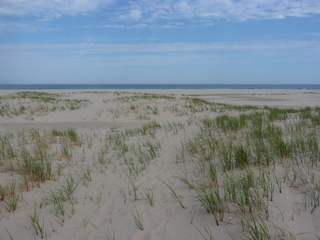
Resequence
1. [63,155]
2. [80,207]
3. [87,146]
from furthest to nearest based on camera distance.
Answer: [87,146], [63,155], [80,207]

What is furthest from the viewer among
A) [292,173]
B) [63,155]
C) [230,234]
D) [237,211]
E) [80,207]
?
[63,155]

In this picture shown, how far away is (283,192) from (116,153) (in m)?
4.44

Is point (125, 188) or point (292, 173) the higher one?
point (292, 173)

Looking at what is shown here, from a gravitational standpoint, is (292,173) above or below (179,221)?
above

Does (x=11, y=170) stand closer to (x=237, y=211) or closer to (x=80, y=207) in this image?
(x=80, y=207)

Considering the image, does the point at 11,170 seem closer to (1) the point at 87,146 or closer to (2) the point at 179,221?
(1) the point at 87,146

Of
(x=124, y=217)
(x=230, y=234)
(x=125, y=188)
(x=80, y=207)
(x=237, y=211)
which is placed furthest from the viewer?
(x=125, y=188)

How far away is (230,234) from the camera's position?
2785 mm

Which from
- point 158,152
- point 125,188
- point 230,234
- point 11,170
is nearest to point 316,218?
point 230,234

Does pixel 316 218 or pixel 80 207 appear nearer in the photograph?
pixel 316 218

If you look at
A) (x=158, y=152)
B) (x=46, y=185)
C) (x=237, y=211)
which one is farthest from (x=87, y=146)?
(x=237, y=211)

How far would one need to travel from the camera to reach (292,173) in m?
4.20

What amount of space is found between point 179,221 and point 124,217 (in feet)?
2.66

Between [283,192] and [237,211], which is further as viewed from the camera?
[283,192]
